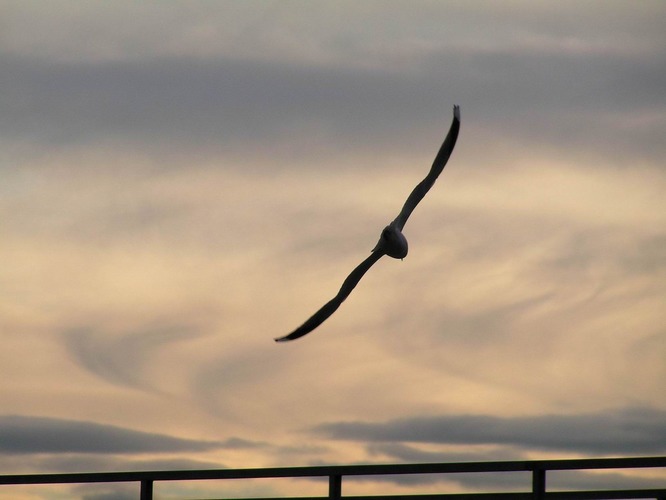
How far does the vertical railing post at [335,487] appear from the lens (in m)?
10.4

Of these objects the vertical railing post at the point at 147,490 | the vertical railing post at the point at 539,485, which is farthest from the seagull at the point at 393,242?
the vertical railing post at the point at 539,485

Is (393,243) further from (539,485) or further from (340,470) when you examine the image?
(539,485)

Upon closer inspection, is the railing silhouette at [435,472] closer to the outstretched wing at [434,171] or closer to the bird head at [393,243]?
the bird head at [393,243]

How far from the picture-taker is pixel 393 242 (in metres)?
13.3

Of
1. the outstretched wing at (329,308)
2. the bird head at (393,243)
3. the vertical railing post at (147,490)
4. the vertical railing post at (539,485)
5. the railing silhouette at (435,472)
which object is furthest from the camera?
the outstretched wing at (329,308)

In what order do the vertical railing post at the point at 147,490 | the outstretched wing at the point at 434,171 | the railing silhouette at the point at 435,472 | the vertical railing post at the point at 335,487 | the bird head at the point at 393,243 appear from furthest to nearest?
the outstretched wing at the point at 434,171 → the bird head at the point at 393,243 → the vertical railing post at the point at 147,490 → the vertical railing post at the point at 335,487 → the railing silhouette at the point at 435,472

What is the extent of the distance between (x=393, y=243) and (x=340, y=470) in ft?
11.4

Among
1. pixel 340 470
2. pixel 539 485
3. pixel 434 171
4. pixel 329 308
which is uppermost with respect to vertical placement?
pixel 434 171

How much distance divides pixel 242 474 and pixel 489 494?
2.09 meters

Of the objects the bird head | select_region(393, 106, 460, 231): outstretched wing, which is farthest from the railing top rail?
select_region(393, 106, 460, 231): outstretched wing

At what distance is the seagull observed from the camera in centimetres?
1338

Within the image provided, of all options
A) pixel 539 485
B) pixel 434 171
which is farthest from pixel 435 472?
pixel 434 171

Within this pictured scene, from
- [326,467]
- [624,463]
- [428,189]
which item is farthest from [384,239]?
[624,463]

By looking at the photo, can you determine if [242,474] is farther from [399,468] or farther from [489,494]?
[489,494]
